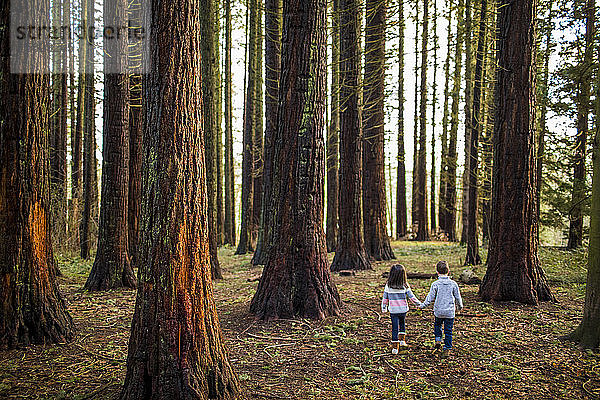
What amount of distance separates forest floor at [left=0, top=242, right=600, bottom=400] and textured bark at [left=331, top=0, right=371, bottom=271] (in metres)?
4.47

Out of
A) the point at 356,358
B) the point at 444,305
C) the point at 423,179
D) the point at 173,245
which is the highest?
the point at 423,179

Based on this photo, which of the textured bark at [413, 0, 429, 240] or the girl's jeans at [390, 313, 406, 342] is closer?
the girl's jeans at [390, 313, 406, 342]

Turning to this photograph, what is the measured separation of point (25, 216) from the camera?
19.5 feet

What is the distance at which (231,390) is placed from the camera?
412cm

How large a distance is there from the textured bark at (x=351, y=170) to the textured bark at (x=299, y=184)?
17.6ft

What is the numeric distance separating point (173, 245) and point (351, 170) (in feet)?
31.5

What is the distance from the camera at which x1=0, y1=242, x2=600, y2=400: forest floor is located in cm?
464

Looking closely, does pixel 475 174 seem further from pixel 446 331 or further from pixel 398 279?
pixel 446 331

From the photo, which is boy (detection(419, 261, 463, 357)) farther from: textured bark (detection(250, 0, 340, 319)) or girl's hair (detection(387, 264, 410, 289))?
textured bark (detection(250, 0, 340, 319))

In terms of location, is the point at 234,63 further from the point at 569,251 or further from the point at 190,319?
the point at 190,319

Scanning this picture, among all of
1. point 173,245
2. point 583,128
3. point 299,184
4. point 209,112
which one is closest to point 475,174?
point 583,128

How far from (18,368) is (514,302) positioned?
7.68 m

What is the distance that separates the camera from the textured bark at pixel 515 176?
8.40 metres

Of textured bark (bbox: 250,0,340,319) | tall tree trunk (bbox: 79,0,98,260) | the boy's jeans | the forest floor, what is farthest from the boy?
tall tree trunk (bbox: 79,0,98,260)
